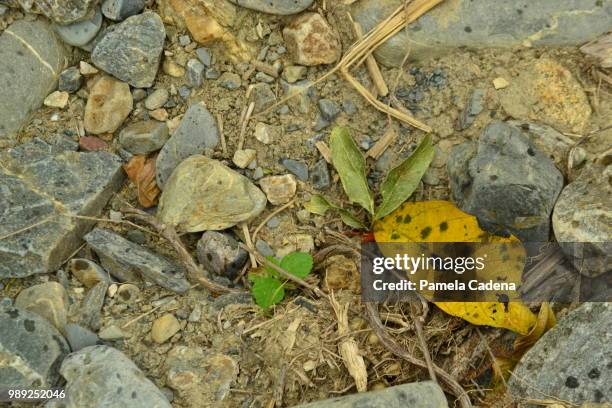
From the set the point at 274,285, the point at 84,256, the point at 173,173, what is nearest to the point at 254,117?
the point at 173,173

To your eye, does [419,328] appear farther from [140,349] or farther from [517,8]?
[517,8]

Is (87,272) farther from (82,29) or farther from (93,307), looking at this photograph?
(82,29)

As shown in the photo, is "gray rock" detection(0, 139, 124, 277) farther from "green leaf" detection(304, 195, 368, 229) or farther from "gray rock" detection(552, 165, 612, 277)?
"gray rock" detection(552, 165, 612, 277)

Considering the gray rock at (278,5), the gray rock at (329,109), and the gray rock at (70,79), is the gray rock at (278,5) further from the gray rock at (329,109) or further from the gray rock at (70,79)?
the gray rock at (70,79)

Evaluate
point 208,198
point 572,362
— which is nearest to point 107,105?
point 208,198

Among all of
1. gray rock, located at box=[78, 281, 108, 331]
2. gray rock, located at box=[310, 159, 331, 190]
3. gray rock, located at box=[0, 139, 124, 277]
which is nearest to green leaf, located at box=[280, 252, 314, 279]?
gray rock, located at box=[310, 159, 331, 190]

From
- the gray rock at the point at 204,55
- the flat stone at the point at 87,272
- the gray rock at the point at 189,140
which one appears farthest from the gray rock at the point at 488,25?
the flat stone at the point at 87,272
